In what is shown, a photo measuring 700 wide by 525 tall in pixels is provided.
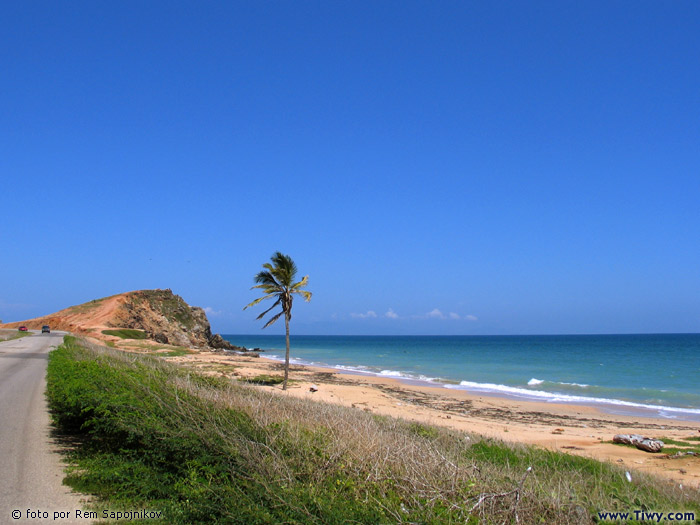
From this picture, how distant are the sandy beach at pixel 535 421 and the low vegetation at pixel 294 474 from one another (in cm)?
463

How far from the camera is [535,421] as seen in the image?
66.9 feet

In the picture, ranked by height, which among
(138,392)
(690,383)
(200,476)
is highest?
(138,392)

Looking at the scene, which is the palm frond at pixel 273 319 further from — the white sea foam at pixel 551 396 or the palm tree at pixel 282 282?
the white sea foam at pixel 551 396

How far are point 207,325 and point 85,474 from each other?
73508 mm

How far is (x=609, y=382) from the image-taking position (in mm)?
38125

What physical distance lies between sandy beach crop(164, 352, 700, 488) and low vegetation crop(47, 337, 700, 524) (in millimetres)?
4634

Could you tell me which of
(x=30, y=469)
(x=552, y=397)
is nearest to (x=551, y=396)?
(x=552, y=397)

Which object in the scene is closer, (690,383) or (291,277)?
(291,277)

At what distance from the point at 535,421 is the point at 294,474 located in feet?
57.7

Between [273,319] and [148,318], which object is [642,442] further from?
[148,318]

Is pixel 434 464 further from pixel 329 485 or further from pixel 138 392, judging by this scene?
pixel 138 392

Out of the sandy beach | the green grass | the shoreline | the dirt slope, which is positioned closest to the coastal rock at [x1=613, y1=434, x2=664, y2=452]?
the sandy beach

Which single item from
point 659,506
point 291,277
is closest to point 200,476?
point 659,506

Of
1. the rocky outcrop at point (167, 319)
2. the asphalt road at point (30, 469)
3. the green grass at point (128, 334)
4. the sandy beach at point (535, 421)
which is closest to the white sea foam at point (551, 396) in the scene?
the sandy beach at point (535, 421)
